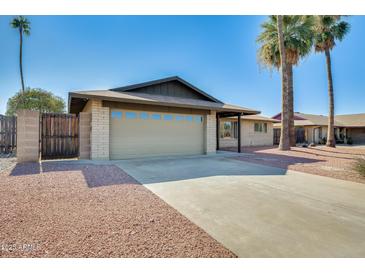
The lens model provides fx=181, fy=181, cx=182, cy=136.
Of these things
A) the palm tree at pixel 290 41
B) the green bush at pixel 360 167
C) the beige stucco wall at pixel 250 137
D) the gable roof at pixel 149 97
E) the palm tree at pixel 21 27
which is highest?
the palm tree at pixel 21 27

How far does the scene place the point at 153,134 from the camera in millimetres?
9812

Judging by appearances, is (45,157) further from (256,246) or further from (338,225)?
(338,225)

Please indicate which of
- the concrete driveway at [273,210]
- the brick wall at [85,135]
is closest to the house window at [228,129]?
the concrete driveway at [273,210]

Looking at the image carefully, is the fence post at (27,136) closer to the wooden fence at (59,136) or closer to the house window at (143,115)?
the wooden fence at (59,136)

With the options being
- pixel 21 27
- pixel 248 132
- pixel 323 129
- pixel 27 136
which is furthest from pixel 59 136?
pixel 323 129

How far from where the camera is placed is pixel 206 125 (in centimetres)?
1119

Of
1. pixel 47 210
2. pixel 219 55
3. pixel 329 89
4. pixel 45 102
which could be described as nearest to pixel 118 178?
pixel 47 210

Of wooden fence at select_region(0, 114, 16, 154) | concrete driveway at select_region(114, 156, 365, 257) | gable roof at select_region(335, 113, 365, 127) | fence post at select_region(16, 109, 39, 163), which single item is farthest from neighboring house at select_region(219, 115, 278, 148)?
gable roof at select_region(335, 113, 365, 127)

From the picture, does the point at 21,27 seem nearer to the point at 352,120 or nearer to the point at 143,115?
the point at 143,115

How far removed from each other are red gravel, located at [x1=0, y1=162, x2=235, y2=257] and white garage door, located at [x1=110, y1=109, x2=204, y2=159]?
4.66m

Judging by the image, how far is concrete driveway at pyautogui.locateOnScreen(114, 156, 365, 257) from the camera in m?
2.24

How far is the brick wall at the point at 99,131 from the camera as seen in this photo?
8.21 metres

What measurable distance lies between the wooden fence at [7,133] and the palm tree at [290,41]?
1743 cm
